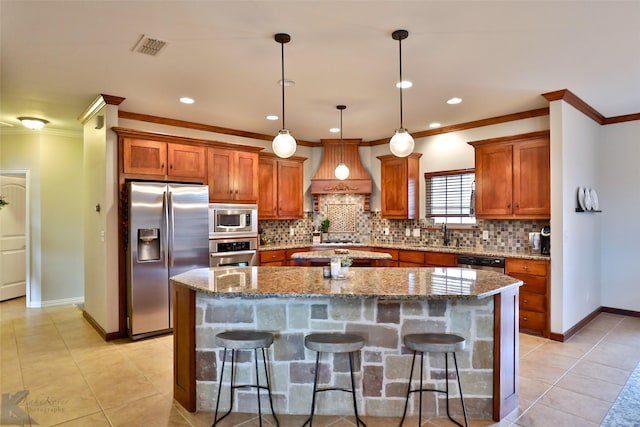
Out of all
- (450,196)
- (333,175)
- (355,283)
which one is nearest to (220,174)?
(333,175)

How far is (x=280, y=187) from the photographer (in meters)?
6.29

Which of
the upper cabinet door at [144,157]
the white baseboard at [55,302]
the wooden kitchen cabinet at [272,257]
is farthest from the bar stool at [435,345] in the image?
the white baseboard at [55,302]

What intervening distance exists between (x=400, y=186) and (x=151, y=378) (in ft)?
14.2

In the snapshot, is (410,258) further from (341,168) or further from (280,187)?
(280,187)

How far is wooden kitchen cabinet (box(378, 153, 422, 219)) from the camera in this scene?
6.06 m

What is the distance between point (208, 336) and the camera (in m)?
2.77

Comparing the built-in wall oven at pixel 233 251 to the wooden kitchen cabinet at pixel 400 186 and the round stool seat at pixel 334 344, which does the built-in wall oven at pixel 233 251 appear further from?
the round stool seat at pixel 334 344

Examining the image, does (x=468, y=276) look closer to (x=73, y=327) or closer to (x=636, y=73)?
(x=636, y=73)

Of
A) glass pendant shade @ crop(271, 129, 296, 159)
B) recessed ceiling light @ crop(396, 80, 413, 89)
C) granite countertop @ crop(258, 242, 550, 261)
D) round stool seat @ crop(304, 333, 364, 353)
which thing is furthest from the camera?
granite countertop @ crop(258, 242, 550, 261)

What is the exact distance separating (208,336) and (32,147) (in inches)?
201

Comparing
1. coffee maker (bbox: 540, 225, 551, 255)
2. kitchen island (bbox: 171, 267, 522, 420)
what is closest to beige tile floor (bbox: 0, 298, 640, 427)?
kitchen island (bbox: 171, 267, 522, 420)

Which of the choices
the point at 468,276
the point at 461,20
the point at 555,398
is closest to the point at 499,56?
the point at 461,20

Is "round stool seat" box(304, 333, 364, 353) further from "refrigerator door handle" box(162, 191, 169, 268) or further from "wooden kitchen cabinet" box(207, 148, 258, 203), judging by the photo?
"wooden kitchen cabinet" box(207, 148, 258, 203)

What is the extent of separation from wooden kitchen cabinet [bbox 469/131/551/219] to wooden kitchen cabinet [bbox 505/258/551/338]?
2.05ft
